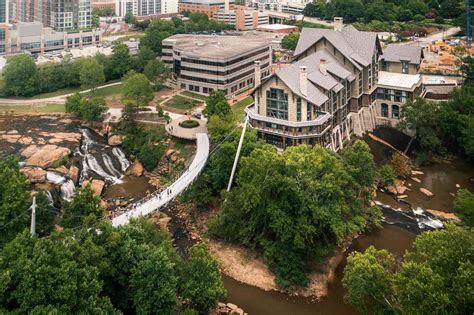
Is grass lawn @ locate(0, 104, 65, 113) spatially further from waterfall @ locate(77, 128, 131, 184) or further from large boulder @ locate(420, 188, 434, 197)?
large boulder @ locate(420, 188, 434, 197)

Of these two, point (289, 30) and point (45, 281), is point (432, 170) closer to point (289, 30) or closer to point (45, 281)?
point (45, 281)

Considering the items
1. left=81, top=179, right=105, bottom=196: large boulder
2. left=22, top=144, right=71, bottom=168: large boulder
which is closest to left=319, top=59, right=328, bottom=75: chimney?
left=81, top=179, right=105, bottom=196: large boulder

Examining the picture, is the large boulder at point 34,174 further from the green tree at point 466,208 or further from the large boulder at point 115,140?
the green tree at point 466,208

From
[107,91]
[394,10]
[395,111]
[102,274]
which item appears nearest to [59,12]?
[107,91]

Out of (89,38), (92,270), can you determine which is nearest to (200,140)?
(92,270)

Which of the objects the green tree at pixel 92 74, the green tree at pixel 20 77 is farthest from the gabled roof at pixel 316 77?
the green tree at pixel 20 77
